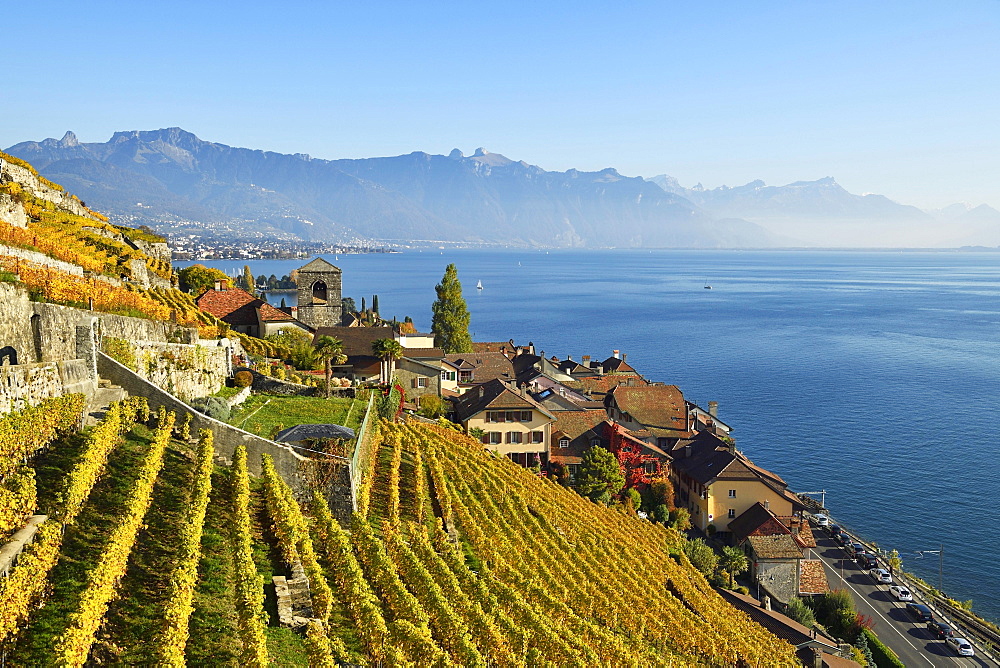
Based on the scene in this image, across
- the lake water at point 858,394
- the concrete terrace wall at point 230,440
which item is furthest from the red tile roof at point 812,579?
the concrete terrace wall at point 230,440

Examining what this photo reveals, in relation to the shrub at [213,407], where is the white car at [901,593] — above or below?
below

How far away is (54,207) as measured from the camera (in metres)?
46.9

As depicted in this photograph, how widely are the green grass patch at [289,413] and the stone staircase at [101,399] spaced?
203 inches

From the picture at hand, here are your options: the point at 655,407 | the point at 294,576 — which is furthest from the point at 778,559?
the point at 294,576

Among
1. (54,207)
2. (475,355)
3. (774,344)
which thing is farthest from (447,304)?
(774,344)

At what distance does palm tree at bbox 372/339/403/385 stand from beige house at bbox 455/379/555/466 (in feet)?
18.4

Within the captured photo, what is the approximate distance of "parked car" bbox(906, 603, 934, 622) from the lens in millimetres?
38594

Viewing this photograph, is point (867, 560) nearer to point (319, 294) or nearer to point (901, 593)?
point (901, 593)

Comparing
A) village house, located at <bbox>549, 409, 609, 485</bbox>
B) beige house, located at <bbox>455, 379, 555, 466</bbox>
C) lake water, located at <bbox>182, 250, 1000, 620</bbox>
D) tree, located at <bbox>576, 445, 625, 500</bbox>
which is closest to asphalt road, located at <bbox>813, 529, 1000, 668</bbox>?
lake water, located at <bbox>182, 250, 1000, 620</bbox>

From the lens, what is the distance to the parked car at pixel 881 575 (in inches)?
1677

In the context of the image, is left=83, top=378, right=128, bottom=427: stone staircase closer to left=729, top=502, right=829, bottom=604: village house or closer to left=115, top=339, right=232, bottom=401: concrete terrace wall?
left=115, top=339, right=232, bottom=401: concrete terrace wall

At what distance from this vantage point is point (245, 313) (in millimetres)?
57781

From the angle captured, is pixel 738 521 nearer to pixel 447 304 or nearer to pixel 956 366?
pixel 447 304

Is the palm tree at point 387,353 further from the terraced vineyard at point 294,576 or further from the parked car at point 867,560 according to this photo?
the parked car at point 867,560
